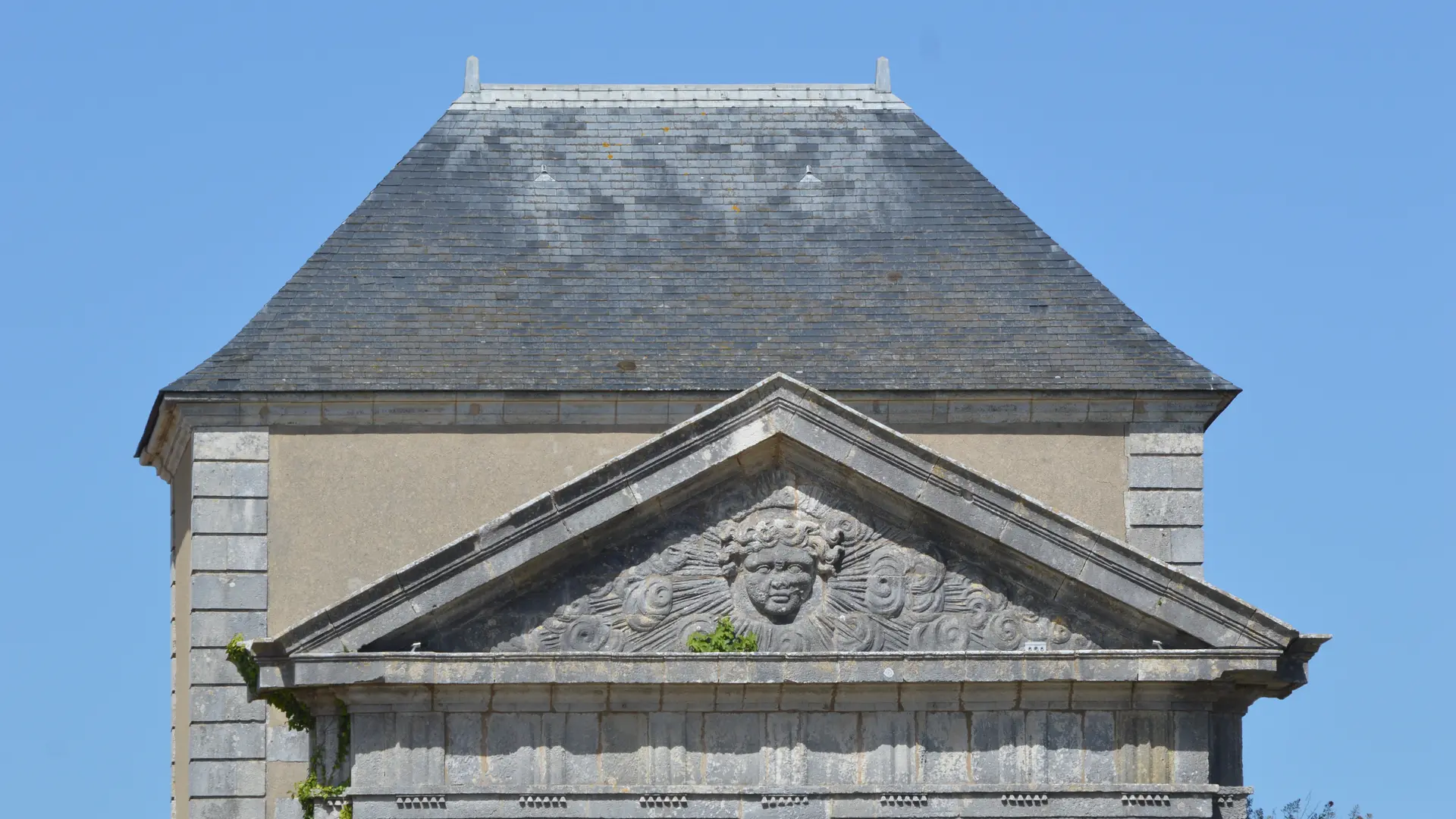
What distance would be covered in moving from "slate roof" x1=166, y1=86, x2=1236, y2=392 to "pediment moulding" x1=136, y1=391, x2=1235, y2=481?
10 centimetres

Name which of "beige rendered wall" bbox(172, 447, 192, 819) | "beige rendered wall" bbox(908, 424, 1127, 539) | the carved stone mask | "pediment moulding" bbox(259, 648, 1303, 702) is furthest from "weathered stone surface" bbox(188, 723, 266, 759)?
the carved stone mask

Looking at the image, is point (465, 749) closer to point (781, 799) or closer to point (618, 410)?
point (781, 799)

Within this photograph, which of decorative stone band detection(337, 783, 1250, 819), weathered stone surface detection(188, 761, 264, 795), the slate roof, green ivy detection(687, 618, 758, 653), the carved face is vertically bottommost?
decorative stone band detection(337, 783, 1250, 819)

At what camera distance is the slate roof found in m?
23.3

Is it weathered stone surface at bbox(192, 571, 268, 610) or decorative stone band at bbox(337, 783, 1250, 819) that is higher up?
weathered stone surface at bbox(192, 571, 268, 610)

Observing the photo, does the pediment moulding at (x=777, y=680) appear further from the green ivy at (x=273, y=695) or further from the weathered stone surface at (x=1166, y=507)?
the weathered stone surface at (x=1166, y=507)

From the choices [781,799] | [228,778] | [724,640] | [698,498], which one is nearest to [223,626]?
[228,778]

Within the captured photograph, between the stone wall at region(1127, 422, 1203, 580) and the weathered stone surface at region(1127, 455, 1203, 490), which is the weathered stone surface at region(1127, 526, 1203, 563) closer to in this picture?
the stone wall at region(1127, 422, 1203, 580)

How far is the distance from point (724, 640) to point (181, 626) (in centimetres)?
761

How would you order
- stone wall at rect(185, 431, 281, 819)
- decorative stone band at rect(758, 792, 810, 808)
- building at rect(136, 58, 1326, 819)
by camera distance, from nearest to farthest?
building at rect(136, 58, 1326, 819)
decorative stone band at rect(758, 792, 810, 808)
stone wall at rect(185, 431, 281, 819)

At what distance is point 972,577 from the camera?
1783 centimetres

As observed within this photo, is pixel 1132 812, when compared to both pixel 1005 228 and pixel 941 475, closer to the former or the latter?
pixel 941 475

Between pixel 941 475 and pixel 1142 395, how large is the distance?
237 inches

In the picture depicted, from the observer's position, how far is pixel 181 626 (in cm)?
2403
